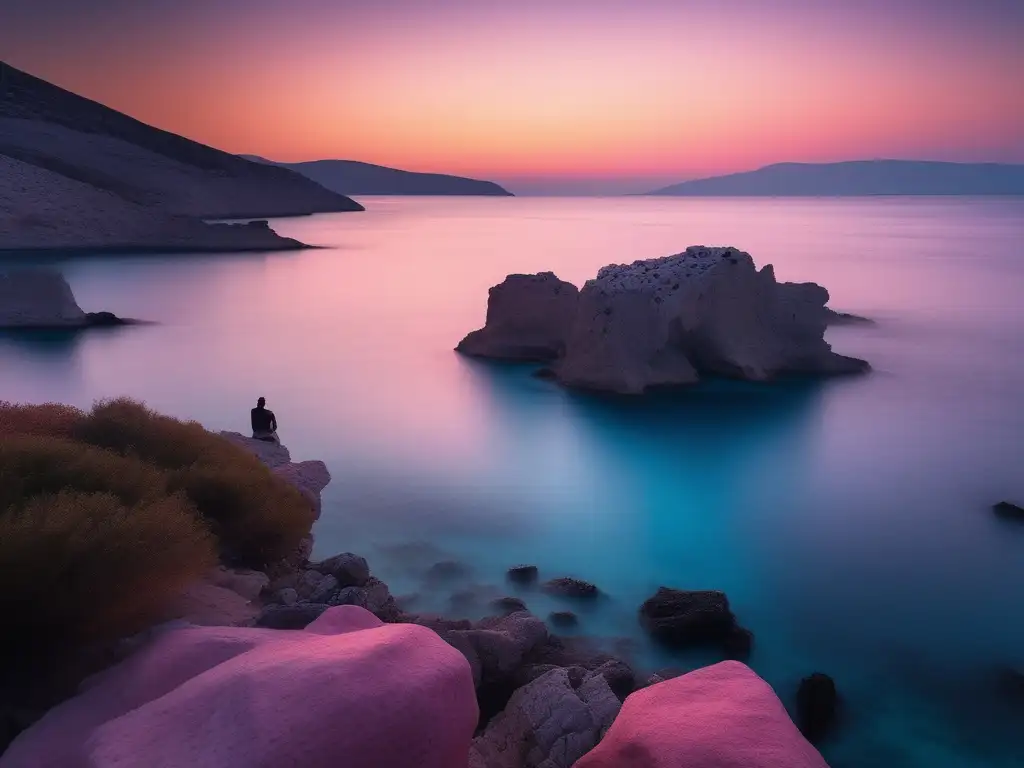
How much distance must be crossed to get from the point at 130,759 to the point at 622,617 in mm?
5174

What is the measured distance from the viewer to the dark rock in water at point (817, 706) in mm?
6012

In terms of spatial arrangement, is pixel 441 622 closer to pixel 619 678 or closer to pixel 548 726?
pixel 619 678

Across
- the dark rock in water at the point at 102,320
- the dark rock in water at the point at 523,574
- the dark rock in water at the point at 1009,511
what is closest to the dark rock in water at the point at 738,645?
the dark rock in water at the point at 523,574

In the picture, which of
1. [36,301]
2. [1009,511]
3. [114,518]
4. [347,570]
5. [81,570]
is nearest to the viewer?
[81,570]

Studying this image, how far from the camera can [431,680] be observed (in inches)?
147

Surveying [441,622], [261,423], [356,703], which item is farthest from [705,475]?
[356,703]

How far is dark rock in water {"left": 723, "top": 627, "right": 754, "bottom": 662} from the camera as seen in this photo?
6.95 m

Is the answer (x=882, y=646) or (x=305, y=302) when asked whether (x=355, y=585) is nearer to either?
(x=882, y=646)

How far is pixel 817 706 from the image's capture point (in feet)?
20.1

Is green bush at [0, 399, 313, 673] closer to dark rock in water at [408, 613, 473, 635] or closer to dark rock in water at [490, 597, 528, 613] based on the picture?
dark rock in water at [408, 613, 473, 635]

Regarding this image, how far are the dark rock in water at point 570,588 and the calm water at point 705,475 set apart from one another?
0.84 ft

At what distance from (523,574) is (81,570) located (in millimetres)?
4931

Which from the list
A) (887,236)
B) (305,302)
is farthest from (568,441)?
(887,236)

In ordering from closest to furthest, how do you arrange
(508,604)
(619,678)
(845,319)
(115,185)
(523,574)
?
(619,678)
(508,604)
(523,574)
(845,319)
(115,185)
